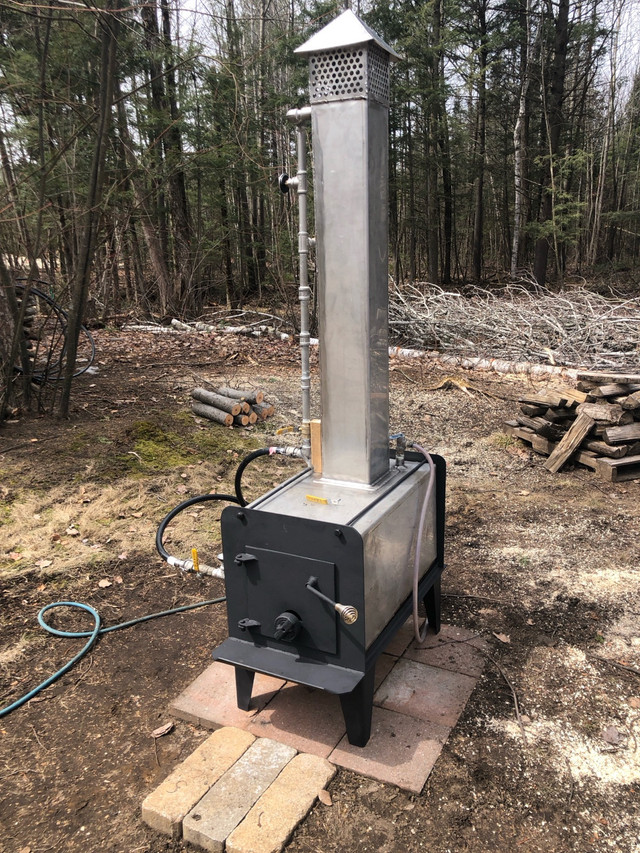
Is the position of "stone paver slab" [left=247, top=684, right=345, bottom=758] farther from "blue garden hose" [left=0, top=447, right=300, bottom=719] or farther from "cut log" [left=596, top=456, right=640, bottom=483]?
"cut log" [left=596, top=456, right=640, bottom=483]

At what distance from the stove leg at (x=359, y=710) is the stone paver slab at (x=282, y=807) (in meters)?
0.14

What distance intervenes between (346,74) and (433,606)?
7.79 feet

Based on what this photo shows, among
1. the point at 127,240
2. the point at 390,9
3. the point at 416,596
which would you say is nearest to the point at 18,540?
the point at 416,596

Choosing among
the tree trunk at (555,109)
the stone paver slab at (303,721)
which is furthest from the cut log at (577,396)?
the tree trunk at (555,109)

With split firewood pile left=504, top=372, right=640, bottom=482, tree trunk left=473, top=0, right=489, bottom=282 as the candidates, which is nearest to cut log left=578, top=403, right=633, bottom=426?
split firewood pile left=504, top=372, right=640, bottom=482

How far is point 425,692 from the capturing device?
8.19ft

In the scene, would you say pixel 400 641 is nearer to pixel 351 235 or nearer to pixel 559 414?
pixel 351 235

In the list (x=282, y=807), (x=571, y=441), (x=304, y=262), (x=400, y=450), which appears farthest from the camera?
(x=571, y=441)

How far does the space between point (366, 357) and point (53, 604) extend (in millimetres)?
2317

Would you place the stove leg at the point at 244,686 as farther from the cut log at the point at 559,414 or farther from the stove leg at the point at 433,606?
the cut log at the point at 559,414

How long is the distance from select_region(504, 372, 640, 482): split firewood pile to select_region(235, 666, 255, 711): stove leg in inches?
145

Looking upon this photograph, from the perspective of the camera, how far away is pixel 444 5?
49.0ft

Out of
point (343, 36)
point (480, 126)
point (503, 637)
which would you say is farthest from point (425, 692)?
point (480, 126)

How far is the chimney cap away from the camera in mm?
2084
